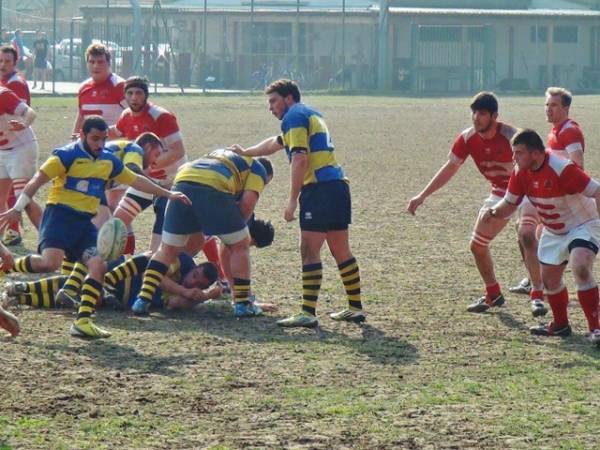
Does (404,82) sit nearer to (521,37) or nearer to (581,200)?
(521,37)

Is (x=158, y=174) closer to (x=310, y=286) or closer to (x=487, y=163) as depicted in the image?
(x=310, y=286)

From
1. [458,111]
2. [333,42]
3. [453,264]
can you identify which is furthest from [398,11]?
[453,264]

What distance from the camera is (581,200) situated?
9.81 m

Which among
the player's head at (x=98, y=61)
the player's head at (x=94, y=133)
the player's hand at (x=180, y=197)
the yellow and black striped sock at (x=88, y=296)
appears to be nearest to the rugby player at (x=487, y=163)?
the player's hand at (x=180, y=197)

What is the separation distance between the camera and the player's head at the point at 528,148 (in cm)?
955

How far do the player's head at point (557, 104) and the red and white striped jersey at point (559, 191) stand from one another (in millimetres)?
1550

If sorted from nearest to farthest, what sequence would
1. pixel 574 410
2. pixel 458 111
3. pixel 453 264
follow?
pixel 574 410
pixel 453 264
pixel 458 111

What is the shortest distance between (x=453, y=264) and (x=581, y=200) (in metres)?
3.73

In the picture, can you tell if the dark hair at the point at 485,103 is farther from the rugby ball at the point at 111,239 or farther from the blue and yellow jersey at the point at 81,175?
the rugby ball at the point at 111,239

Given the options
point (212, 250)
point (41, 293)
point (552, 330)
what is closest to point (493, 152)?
point (552, 330)

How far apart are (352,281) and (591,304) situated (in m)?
1.79

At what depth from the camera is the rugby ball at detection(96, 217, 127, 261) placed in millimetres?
9562

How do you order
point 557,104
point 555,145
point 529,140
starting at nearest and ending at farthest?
point 529,140 → point 557,104 → point 555,145

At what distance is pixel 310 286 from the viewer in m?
10.3
